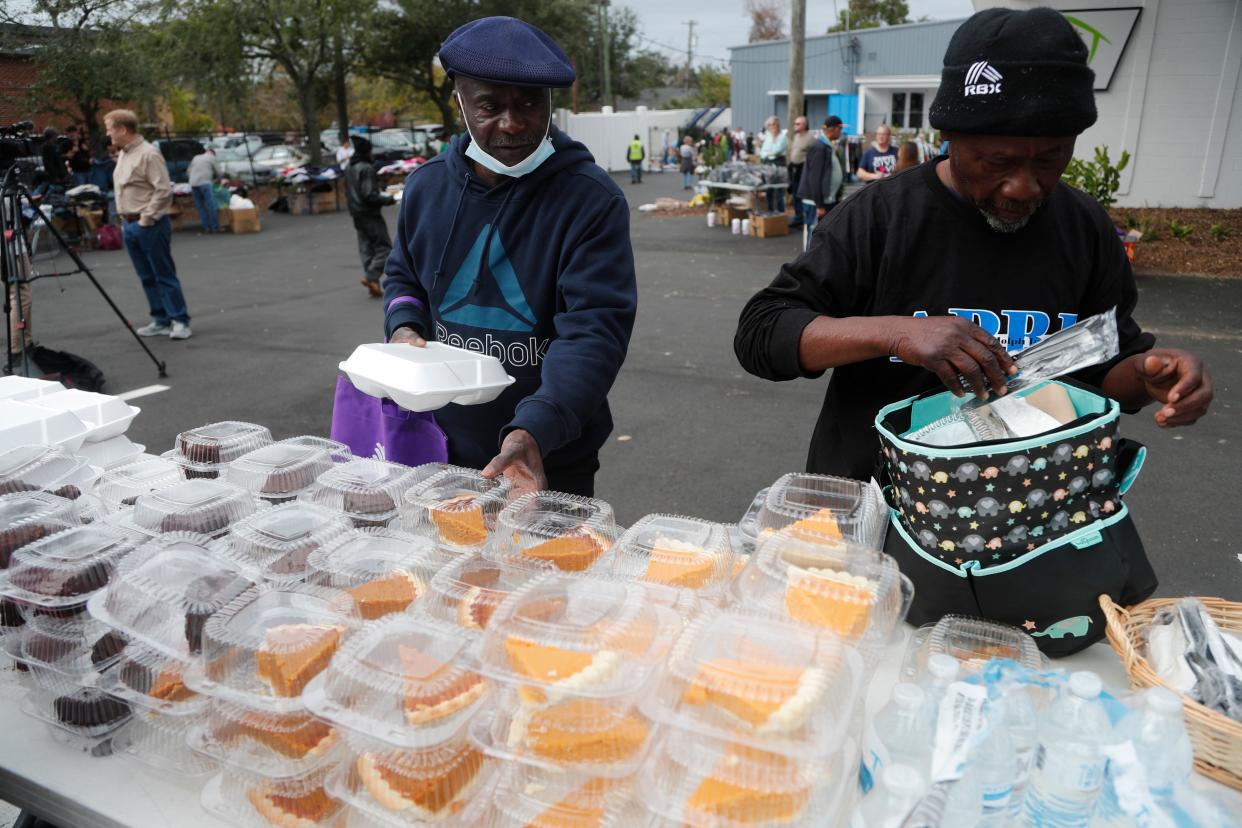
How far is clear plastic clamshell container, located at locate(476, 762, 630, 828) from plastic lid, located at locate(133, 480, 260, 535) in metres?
0.97

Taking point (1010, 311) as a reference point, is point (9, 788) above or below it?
below

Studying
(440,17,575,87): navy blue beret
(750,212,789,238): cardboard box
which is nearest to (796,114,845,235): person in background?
(750,212,789,238): cardboard box

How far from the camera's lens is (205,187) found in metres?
16.7

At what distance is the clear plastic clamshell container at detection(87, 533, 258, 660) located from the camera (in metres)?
1.49

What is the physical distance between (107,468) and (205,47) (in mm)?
24250

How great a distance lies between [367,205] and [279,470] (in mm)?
8352

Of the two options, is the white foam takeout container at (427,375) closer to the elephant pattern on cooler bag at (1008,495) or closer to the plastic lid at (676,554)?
the plastic lid at (676,554)

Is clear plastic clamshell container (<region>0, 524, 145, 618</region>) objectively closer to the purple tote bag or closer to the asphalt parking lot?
the purple tote bag

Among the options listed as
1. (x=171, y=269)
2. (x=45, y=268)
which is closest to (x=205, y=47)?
(x=45, y=268)

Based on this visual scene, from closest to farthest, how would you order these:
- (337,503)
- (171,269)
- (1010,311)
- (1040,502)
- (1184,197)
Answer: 1. (1040,502)
2. (1010,311)
3. (337,503)
4. (171,269)
5. (1184,197)

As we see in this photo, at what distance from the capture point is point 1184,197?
1228 centimetres

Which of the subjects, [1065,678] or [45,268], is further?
[45,268]

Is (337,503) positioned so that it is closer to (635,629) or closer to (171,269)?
(635,629)

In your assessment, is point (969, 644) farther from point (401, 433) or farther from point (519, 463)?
point (401, 433)
